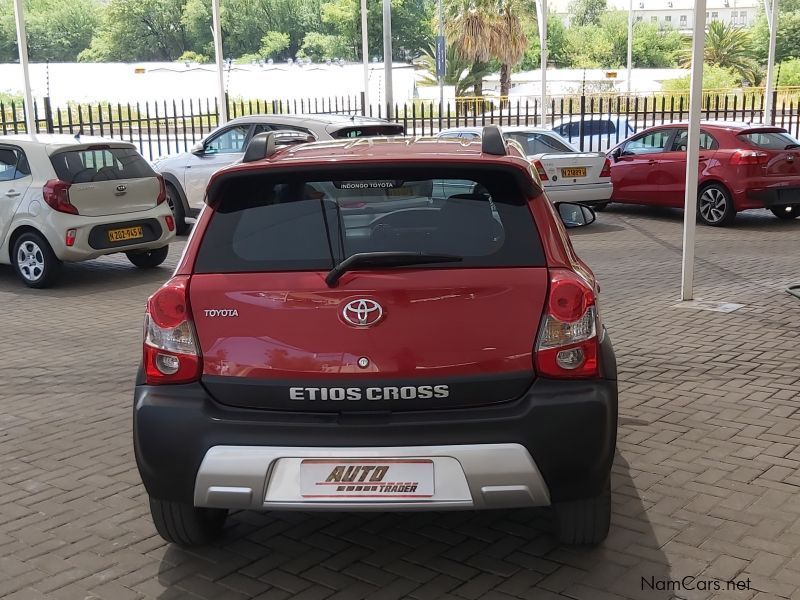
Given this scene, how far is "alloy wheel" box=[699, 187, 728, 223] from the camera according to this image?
1450 cm

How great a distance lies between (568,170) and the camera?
1477cm

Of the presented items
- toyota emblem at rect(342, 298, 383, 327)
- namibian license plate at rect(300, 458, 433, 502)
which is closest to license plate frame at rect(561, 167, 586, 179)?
toyota emblem at rect(342, 298, 383, 327)

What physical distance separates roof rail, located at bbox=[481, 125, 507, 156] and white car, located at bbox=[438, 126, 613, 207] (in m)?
10.5

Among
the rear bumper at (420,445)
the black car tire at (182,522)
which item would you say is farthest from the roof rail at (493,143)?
the black car tire at (182,522)

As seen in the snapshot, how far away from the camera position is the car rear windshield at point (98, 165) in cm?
1051

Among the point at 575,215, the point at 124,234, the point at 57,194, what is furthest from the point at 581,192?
the point at 575,215

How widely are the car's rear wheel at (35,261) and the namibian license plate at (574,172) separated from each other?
24.3 feet

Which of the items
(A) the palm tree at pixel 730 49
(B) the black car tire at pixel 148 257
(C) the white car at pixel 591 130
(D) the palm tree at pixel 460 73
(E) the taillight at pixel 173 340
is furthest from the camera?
(A) the palm tree at pixel 730 49

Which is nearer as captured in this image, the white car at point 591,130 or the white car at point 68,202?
the white car at point 68,202

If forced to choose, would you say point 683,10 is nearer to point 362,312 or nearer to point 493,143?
point 493,143

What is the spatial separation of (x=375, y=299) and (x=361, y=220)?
35cm

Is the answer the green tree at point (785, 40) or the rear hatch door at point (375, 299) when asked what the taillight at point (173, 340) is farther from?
the green tree at point (785, 40)

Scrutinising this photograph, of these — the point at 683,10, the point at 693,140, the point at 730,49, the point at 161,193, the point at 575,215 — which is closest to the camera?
the point at 575,215

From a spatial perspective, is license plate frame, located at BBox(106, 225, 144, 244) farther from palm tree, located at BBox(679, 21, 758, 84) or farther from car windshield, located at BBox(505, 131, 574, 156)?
palm tree, located at BBox(679, 21, 758, 84)
